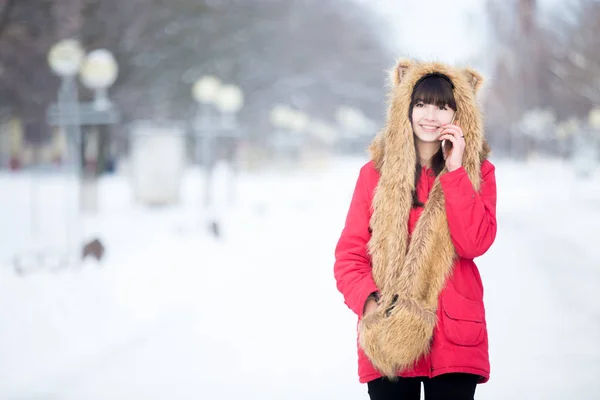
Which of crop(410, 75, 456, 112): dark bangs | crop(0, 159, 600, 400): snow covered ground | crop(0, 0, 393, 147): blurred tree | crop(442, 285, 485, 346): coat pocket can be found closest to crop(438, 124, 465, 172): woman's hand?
crop(410, 75, 456, 112): dark bangs

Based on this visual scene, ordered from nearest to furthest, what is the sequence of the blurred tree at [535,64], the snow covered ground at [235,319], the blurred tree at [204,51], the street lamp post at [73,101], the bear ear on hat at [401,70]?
the bear ear on hat at [401,70] < the snow covered ground at [235,319] < the street lamp post at [73,101] < the blurred tree at [204,51] < the blurred tree at [535,64]

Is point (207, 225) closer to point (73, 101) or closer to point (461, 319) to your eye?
point (73, 101)

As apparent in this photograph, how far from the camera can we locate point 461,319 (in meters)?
2.56

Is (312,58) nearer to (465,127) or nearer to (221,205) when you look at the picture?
(221,205)

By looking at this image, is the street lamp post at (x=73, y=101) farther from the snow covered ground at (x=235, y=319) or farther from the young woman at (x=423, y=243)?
the young woman at (x=423, y=243)

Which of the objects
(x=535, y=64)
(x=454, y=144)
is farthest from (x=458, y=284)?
(x=535, y=64)

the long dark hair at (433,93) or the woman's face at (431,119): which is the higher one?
the long dark hair at (433,93)

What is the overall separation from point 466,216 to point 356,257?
1.33 ft

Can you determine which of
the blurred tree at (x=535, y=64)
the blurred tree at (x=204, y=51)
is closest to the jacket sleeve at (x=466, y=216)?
the blurred tree at (x=204, y=51)

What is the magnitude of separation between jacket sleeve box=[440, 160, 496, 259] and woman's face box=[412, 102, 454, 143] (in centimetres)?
19

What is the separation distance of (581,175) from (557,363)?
24.0 m

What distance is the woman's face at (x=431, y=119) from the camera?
269cm

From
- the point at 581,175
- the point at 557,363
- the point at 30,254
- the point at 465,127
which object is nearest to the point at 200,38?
the point at 581,175

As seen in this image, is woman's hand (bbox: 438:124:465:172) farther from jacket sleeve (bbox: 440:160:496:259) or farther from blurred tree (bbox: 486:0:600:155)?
blurred tree (bbox: 486:0:600:155)
